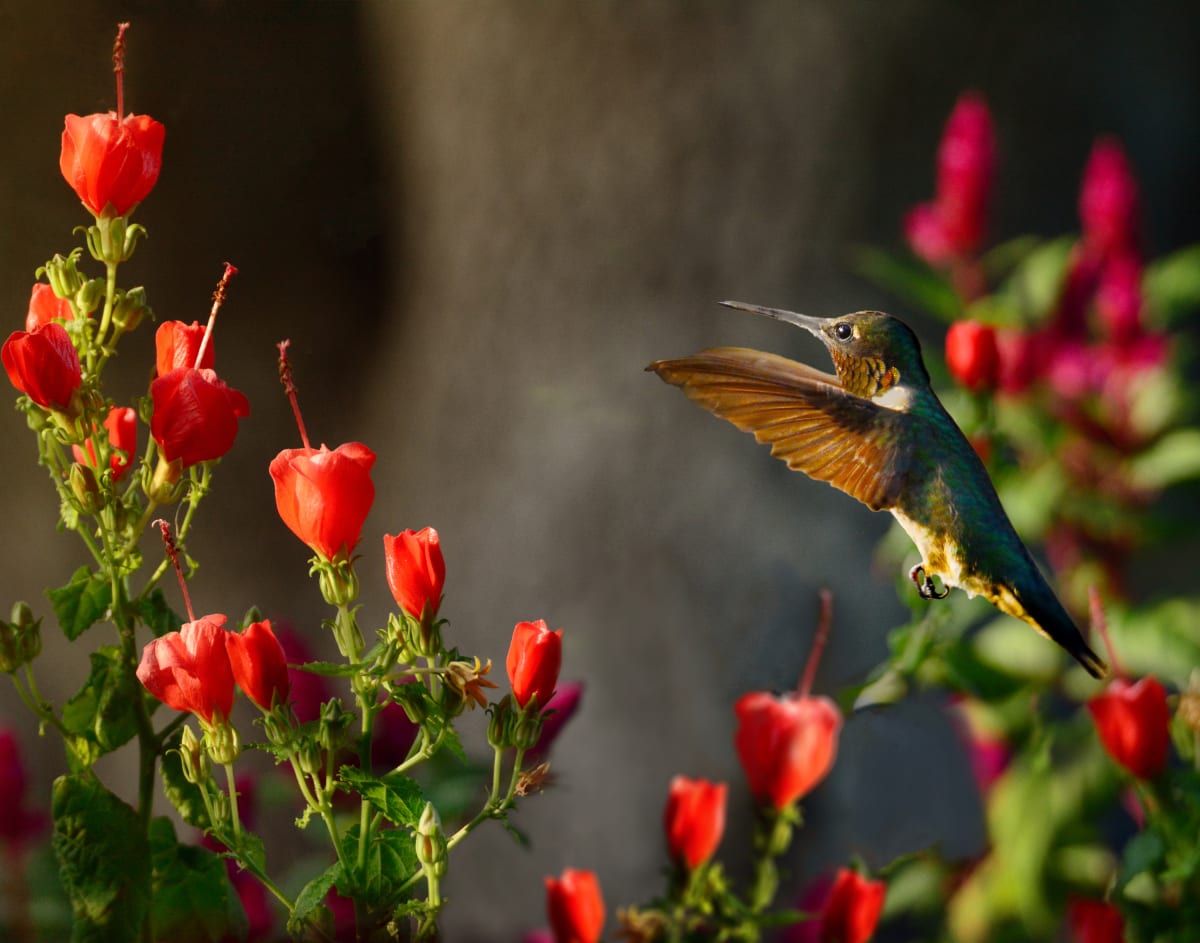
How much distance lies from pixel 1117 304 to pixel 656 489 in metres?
0.43

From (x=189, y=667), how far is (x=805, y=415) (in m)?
0.23

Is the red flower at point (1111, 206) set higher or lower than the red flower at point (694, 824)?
higher

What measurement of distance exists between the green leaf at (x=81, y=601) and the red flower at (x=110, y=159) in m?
0.14

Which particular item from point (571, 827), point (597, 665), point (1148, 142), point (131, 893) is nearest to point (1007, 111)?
point (1148, 142)

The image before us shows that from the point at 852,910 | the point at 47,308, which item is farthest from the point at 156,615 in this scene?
the point at 852,910

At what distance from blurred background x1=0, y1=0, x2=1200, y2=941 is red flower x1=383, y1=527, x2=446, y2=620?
0.27m

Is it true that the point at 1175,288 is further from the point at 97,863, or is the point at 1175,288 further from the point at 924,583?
the point at 97,863

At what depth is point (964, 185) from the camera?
0.96m

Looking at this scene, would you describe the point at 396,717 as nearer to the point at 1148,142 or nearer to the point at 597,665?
the point at 597,665

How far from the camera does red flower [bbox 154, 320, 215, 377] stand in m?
0.43

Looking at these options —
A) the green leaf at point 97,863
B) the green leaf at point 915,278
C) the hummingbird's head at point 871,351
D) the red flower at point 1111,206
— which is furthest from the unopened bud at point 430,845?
the red flower at point 1111,206

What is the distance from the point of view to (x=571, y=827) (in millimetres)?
976

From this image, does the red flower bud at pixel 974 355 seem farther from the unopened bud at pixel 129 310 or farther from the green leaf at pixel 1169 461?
the green leaf at pixel 1169 461

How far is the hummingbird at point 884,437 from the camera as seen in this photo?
42 cm
